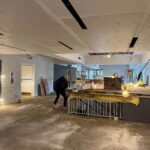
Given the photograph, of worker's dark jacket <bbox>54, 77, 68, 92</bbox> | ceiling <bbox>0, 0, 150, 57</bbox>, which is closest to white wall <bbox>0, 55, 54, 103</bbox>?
worker's dark jacket <bbox>54, 77, 68, 92</bbox>

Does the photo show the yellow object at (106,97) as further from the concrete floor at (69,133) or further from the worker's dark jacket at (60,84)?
the worker's dark jacket at (60,84)

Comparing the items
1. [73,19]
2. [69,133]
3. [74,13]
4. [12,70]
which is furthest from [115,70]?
[74,13]

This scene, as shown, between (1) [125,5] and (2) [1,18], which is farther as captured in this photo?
(2) [1,18]

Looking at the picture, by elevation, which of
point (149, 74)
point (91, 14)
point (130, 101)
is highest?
point (91, 14)

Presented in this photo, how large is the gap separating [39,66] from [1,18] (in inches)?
374

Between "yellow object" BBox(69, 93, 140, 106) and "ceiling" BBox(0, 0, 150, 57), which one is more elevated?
"ceiling" BBox(0, 0, 150, 57)

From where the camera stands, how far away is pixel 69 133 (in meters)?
4.46

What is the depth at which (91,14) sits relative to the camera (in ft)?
9.04

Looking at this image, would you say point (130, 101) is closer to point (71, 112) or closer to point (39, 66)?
point (71, 112)

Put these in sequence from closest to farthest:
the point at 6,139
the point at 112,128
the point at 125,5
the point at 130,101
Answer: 1. the point at 125,5
2. the point at 6,139
3. the point at 112,128
4. the point at 130,101

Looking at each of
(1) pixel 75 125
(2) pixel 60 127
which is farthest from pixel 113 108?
(2) pixel 60 127

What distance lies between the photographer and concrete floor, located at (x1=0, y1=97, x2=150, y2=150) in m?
3.69

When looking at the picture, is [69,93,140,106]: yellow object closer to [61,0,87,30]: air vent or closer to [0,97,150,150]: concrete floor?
[0,97,150,150]: concrete floor

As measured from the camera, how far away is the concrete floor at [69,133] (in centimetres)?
369
